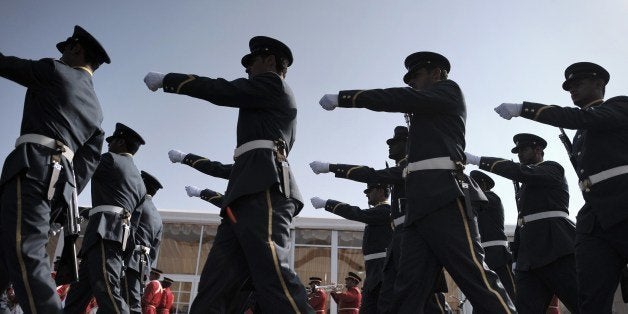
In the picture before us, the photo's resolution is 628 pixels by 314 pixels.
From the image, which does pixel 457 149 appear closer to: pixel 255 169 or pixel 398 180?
pixel 255 169

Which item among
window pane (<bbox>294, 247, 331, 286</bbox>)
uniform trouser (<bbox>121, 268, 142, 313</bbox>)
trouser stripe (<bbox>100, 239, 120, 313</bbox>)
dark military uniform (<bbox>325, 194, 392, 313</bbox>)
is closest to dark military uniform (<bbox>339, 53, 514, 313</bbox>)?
trouser stripe (<bbox>100, 239, 120, 313</bbox>)

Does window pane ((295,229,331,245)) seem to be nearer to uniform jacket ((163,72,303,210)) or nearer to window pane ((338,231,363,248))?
window pane ((338,231,363,248))

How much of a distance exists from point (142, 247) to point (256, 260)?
14.1 ft

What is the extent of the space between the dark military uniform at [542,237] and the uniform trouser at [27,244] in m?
4.32

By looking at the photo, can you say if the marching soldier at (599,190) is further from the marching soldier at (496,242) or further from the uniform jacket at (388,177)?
the marching soldier at (496,242)

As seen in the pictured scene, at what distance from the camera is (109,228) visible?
16.8 feet

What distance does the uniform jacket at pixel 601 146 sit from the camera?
3.95 meters

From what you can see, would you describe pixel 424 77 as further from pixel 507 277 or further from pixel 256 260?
pixel 507 277

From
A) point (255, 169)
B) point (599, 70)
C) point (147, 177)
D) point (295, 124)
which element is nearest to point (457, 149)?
point (295, 124)

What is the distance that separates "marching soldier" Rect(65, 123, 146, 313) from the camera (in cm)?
482

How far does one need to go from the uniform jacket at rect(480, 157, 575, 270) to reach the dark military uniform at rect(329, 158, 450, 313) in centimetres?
100

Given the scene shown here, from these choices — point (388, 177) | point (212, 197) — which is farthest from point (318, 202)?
point (388, 177)

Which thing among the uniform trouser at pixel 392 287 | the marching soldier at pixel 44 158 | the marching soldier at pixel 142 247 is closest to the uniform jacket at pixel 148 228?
the marching soldier at pixel 142 247

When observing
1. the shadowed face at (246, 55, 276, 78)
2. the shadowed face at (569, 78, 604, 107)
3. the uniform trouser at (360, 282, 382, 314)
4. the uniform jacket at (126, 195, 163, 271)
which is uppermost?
the shadowed face at (569, 78, 604, 107)
